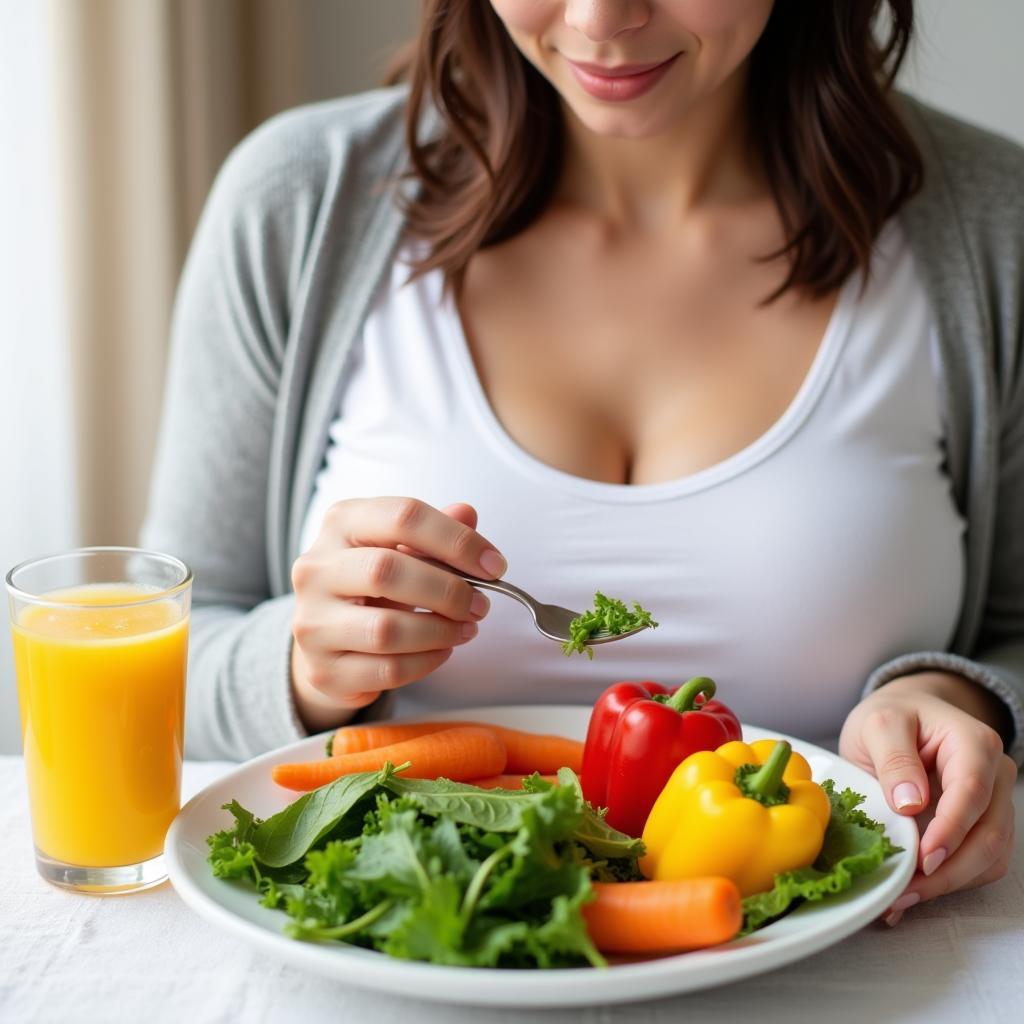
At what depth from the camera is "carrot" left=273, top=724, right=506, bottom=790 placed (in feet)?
3.70

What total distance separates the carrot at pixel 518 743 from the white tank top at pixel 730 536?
8.0 inches

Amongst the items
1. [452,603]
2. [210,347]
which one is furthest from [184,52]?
[452,603]

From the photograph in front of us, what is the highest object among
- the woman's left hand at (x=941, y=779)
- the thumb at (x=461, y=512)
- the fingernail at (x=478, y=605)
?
the thumb at (x=461, y=512)

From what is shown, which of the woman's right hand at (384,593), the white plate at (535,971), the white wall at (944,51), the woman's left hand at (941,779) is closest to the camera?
the white plate at (535,971)

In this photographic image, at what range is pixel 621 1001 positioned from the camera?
32.4 inches

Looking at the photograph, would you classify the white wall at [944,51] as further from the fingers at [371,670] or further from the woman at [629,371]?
the fingers at [371,670]

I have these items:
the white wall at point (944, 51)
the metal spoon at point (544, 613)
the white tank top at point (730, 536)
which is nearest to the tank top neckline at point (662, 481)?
the white tank top at point (730, 536)

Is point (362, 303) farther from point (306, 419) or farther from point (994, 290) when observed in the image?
point (994, 290)

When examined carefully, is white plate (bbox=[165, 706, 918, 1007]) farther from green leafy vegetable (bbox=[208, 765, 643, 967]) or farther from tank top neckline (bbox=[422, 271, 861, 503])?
tank top neckline (bbox=[422, 271, 861, 503])

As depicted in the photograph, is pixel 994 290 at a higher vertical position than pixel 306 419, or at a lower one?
higher

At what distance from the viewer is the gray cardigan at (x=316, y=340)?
1551mm

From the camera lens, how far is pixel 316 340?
1.59 meters

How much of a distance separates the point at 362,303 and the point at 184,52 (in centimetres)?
115

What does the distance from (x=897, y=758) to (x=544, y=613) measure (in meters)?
0.34
